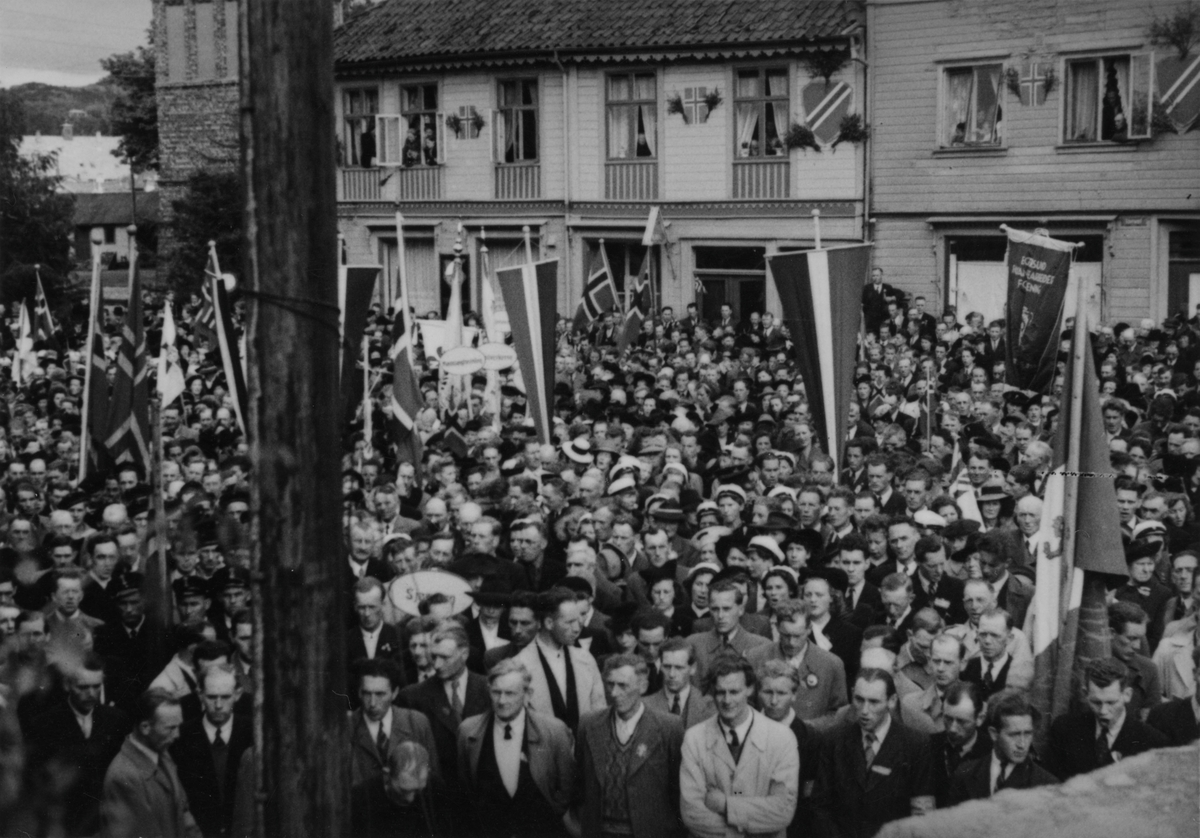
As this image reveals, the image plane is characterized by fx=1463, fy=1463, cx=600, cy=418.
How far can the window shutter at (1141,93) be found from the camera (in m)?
22.9

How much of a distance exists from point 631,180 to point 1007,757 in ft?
78.3

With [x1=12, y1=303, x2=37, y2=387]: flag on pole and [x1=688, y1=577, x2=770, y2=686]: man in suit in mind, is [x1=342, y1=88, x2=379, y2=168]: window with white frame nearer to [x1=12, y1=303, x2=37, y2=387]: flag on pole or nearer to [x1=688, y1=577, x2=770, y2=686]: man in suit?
[x1=12, y1=303, x2=37, y2=387]: flag on pole

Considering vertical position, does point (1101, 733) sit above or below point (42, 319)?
below

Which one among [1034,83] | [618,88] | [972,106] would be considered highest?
[618,88]

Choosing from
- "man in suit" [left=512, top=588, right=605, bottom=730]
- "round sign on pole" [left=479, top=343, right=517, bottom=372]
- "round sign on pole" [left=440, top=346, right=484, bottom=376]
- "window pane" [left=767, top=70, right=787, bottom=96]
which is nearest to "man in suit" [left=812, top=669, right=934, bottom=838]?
"man in suit" [left=512, top=588, right=605, bottom=730]

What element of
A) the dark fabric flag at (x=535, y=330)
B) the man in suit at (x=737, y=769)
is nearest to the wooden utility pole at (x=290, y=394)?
the man in suit at (x=737, y=769)

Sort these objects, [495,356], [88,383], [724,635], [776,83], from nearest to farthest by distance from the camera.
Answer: [724,635] → [88,383] → [495,356] → [776,83]

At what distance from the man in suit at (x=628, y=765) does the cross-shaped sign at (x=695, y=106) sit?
897 inches

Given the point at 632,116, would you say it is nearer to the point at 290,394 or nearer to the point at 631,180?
the point at 631,180

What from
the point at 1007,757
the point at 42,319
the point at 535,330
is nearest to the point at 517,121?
the point at 42,319

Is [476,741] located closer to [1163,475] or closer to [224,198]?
[1163,475]

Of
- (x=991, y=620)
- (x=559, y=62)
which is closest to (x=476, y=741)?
(x=991, y=620)

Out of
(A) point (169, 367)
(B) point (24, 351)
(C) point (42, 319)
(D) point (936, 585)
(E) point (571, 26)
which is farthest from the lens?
(E) point (571, 26)

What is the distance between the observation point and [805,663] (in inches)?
286
